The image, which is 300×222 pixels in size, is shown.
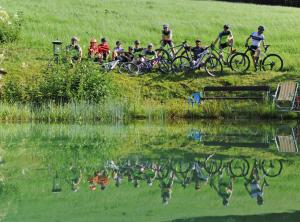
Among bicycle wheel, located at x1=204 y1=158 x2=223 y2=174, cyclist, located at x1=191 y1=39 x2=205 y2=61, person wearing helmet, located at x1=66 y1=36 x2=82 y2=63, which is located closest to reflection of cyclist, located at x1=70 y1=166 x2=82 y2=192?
bicycle wheel, located at x1=204 y1=158 x2=223 y2=174

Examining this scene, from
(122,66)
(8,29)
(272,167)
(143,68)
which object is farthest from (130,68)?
(272,167)

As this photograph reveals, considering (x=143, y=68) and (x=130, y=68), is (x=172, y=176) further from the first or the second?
(x=143, y=68)

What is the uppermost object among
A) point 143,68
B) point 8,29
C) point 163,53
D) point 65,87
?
point 8,29

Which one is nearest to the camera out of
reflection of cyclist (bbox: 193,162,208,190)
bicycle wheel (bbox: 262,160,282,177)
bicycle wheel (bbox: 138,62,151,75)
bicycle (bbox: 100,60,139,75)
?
reflection of cyclist (bbox: 193,162,208,190)

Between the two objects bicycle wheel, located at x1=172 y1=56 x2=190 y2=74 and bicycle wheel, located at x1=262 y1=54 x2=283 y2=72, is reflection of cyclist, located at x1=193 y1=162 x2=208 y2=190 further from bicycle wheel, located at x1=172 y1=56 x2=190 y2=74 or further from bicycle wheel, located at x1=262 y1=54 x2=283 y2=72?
bicycle wheel, located at x1=262 y1=54 x2=283 y2=72

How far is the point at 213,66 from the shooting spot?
28.8 meters

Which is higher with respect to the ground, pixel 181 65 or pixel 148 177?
pixel 181 65

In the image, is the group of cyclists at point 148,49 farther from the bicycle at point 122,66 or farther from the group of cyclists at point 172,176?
the group of cyclists at point 172,176

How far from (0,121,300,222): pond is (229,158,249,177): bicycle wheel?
2cm

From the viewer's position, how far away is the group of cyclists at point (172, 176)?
391 inches

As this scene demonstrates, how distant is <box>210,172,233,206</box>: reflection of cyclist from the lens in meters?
9.32

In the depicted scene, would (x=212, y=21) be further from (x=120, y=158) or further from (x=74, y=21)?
(x=120, y=158)

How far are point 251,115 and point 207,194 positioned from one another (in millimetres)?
16095

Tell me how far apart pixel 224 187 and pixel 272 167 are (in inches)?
93.7
